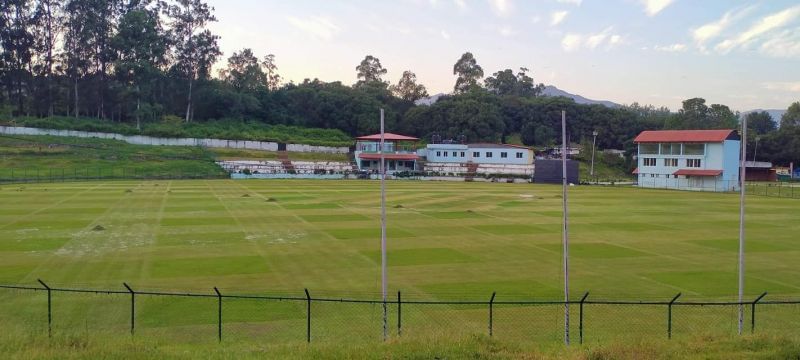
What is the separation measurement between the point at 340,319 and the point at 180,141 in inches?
4039

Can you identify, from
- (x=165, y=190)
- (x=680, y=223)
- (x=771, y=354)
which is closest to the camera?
(x=771, y=354)

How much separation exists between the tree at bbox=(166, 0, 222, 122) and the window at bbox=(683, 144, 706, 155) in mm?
97303

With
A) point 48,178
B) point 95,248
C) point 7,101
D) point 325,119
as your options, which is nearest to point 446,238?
point 95,248

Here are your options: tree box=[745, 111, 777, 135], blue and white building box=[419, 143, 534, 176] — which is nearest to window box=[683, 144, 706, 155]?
blue and white building box=[419, 143, 534, 176]

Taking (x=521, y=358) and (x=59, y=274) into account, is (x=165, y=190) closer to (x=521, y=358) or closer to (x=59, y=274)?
(x=59, y=274)

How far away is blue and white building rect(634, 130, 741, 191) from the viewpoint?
277 ft

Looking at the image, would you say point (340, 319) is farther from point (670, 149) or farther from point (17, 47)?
point (17, 47)

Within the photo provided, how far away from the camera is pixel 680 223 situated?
Answer: 40.6m

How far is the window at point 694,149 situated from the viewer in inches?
3410

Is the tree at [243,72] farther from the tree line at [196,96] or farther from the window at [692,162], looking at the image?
the window at [692,162]

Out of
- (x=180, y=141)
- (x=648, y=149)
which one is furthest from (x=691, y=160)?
(x=180, y=141)

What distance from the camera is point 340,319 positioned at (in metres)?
17.7

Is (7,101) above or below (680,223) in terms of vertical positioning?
above

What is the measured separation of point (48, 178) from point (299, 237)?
5854 centimetres
